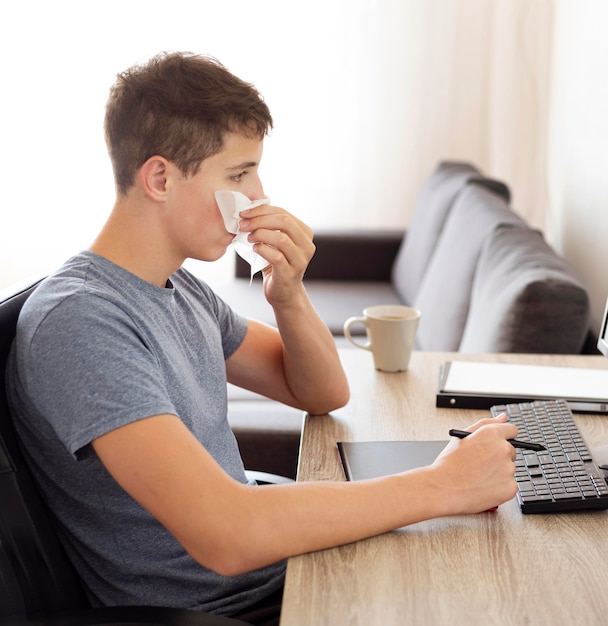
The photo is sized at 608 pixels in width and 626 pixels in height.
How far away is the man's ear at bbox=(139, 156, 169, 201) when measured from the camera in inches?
43.0

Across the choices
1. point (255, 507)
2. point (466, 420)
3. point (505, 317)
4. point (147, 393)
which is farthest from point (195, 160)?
point (505, 317)

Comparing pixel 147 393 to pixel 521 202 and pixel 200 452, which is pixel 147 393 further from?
pixel 521 202

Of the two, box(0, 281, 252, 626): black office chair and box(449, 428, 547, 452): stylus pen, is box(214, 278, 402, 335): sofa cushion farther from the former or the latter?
box(0, 281, 252, 626): black office chair

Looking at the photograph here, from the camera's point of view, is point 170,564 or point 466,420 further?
point 466,420

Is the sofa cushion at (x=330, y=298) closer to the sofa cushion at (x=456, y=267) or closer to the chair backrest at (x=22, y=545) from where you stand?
the sofa cushion at (x=456, y=267)

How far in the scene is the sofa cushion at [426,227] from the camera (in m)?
2.98

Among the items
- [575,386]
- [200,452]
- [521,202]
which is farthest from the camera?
[521,202]

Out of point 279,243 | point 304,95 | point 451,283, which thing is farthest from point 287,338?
point 304,95

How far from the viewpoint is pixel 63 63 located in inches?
148

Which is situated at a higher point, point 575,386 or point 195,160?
point 195,160

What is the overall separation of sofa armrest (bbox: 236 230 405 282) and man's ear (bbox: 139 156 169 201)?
92.3 inches

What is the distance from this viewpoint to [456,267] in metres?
2.44

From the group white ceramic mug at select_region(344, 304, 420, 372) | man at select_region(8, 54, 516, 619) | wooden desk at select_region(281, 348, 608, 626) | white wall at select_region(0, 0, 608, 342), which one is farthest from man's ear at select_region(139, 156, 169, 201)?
white wall at select_region(0, 0, 608, 342)

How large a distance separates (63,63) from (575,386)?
9.90 ft
